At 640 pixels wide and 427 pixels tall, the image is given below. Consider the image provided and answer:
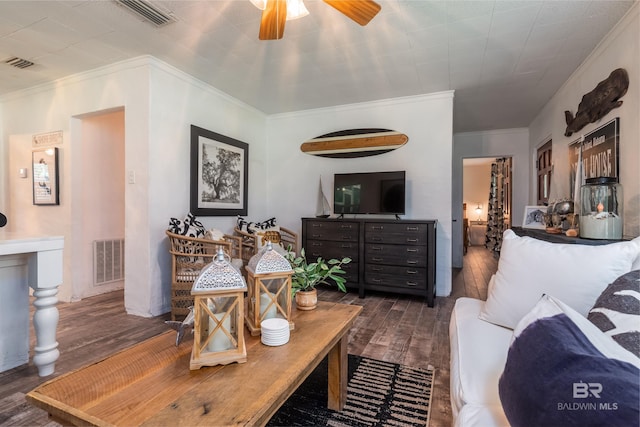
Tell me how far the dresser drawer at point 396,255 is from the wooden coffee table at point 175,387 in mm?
2392

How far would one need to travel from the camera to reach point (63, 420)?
2.52 feet

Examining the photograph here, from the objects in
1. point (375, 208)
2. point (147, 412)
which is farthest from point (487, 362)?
point (375, 208)

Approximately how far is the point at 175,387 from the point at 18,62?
12.3 ft

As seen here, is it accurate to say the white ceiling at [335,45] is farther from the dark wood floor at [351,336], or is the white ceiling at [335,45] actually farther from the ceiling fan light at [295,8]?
the dark wood floor at [351,336]

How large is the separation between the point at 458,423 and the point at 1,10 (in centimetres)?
357

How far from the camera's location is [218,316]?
3.35 ft

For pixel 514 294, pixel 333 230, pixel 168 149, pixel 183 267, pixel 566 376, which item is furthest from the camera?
pixel 333 230

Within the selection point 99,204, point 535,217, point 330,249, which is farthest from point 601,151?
point 99,204

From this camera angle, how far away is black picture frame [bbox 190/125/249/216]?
3.37m

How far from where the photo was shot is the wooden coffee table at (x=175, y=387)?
2.47ft

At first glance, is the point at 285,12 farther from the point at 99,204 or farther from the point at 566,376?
the point at 99,204

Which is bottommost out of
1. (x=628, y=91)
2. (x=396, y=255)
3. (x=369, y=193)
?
(x=396, y=255)

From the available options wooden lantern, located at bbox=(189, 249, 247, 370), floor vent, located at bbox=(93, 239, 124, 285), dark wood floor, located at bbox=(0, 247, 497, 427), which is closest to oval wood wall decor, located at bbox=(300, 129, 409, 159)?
dark wood floor, located at bbox=(0, 247, 497, 427)

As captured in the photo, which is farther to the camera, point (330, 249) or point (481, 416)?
point (330, 249)
